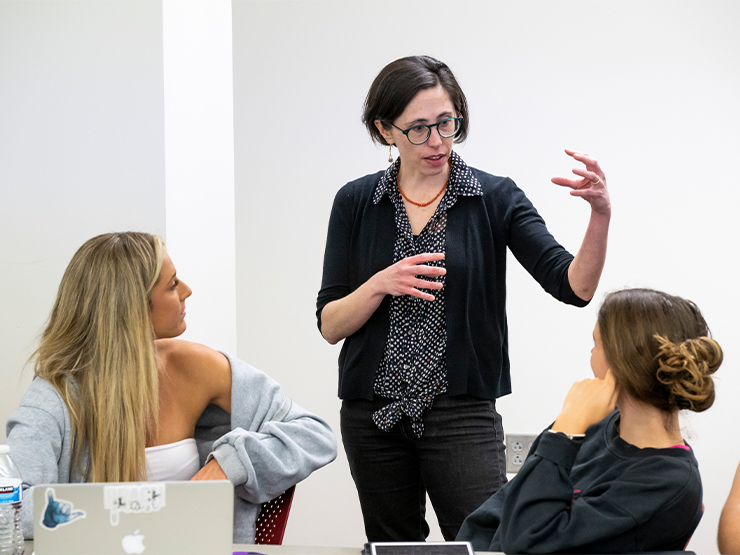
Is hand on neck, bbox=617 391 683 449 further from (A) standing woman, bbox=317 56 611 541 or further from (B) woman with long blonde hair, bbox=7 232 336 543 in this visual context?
(B) woman with long blonde hair, bbox=7 232 336 543

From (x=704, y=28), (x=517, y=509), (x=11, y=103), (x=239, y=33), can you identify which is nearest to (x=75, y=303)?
(x=517, y=509)

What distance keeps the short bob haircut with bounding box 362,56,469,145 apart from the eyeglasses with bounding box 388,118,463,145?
0.05 m

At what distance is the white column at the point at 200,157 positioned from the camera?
2445 mm

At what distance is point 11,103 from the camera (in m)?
2.41

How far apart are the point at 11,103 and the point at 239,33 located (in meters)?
1.00

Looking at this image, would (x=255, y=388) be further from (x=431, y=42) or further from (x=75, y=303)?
(x=431, y=42)

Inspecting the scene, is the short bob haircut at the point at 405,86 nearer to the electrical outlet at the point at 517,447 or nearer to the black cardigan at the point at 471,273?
the black cardigan at the point at 471,273

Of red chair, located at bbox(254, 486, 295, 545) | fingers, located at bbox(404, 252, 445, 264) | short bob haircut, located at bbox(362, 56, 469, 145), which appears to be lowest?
red chair, located at bbox(254, 486, 295, 545)

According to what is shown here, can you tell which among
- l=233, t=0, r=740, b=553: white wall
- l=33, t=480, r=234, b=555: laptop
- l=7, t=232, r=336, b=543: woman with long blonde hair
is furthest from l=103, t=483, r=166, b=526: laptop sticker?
l=233, t=0, r=740, b=553: white wall

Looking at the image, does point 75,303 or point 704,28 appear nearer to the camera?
point 75,303

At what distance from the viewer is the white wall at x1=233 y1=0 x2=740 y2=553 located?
108 inches

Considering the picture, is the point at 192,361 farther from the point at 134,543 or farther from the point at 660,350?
the point at 660,350

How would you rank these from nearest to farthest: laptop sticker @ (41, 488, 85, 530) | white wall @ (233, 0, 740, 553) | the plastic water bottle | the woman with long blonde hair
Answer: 1. laptop sticker @ (41, 488, 85, 530)
2. the plastic water bottle
3. the woman with long blonde hair
4. white wall @ (233, 0, 740, 553)

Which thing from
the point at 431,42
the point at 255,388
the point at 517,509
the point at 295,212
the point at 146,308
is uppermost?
the point at 431,42
